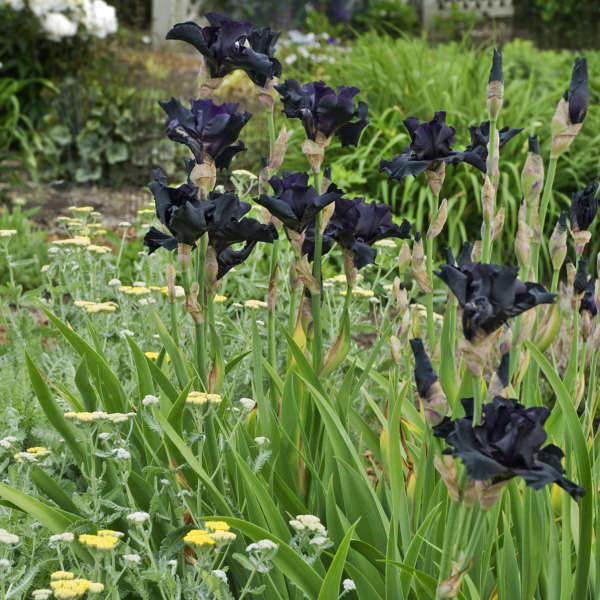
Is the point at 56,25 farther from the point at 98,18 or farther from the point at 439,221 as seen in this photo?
the point at 439,221

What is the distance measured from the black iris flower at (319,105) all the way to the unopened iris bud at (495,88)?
0.24 metres

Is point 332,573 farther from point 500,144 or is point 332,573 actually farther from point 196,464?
point 500,144

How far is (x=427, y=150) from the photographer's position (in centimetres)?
140

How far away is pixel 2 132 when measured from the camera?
600 centimetres

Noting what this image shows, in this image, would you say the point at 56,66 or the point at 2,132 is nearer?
the point at 2,132

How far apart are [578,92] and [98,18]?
589cm

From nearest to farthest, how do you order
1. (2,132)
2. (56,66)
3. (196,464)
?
(196,464)
(2,132)
(56,66)

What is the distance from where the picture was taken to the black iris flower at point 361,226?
1.48 m

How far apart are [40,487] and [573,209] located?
1.13 meters

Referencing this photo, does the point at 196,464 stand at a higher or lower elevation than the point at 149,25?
lower

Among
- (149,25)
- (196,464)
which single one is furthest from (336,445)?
(149,25)

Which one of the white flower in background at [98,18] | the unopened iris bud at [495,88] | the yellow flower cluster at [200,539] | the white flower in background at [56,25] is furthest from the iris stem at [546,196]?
the white flower in background at [98,18]

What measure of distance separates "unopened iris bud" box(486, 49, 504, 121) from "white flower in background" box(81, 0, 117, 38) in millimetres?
5801

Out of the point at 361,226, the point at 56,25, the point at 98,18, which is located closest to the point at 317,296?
the point at 361,226
